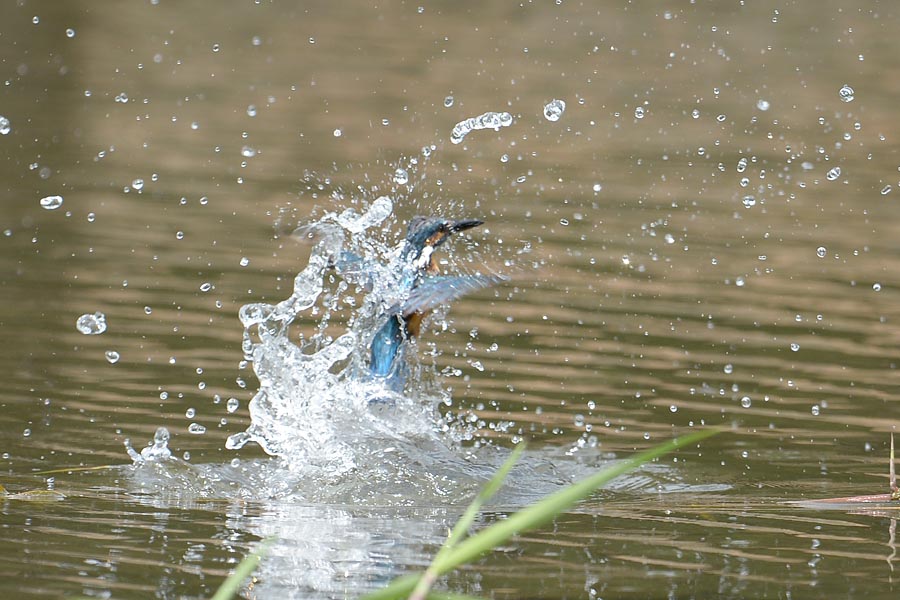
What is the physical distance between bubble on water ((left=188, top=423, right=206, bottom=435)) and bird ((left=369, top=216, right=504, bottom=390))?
0.72 meters

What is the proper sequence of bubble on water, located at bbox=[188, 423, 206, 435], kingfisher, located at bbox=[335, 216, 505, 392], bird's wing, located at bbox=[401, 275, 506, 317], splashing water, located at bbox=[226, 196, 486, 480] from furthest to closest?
bubble on water, located at bbox=[188, 423, 206, 435] → kingfisher, located at bbox=[335, 216, 505, 392] → splashing water, located at bbox=[226, 196, 486, 480] → bird's wing, located at bbox=[401, 275, 506, 317]

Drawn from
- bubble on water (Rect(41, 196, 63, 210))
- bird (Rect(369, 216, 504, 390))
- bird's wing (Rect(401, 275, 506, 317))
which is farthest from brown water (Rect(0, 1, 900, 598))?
Result: bird (Rect(369, 216, 504, 390))

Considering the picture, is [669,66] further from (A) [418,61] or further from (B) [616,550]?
(B) [616,550]

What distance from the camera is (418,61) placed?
18.6m

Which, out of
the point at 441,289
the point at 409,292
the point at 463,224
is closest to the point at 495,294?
the point at 463,224

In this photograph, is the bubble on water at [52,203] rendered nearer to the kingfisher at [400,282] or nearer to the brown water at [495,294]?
the brown water at [495,294]

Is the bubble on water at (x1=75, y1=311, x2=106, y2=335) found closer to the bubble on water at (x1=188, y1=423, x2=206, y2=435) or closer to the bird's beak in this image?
the bubble on water at (x1=188, y1=423, x2=206, y2=435)

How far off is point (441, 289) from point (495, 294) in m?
3.28

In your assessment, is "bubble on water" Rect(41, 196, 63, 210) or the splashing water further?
"bubble on water" Rect(41, 196, 63, 210)

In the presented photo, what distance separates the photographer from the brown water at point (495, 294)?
4.88m

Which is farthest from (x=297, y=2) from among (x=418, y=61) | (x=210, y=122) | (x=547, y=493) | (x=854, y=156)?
(x=547, y=493)

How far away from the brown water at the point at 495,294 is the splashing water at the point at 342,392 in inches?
4.8

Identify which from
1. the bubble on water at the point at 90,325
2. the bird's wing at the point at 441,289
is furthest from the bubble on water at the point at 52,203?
the bird's wing at the point at 441,289

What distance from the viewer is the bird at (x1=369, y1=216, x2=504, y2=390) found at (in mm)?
6027
